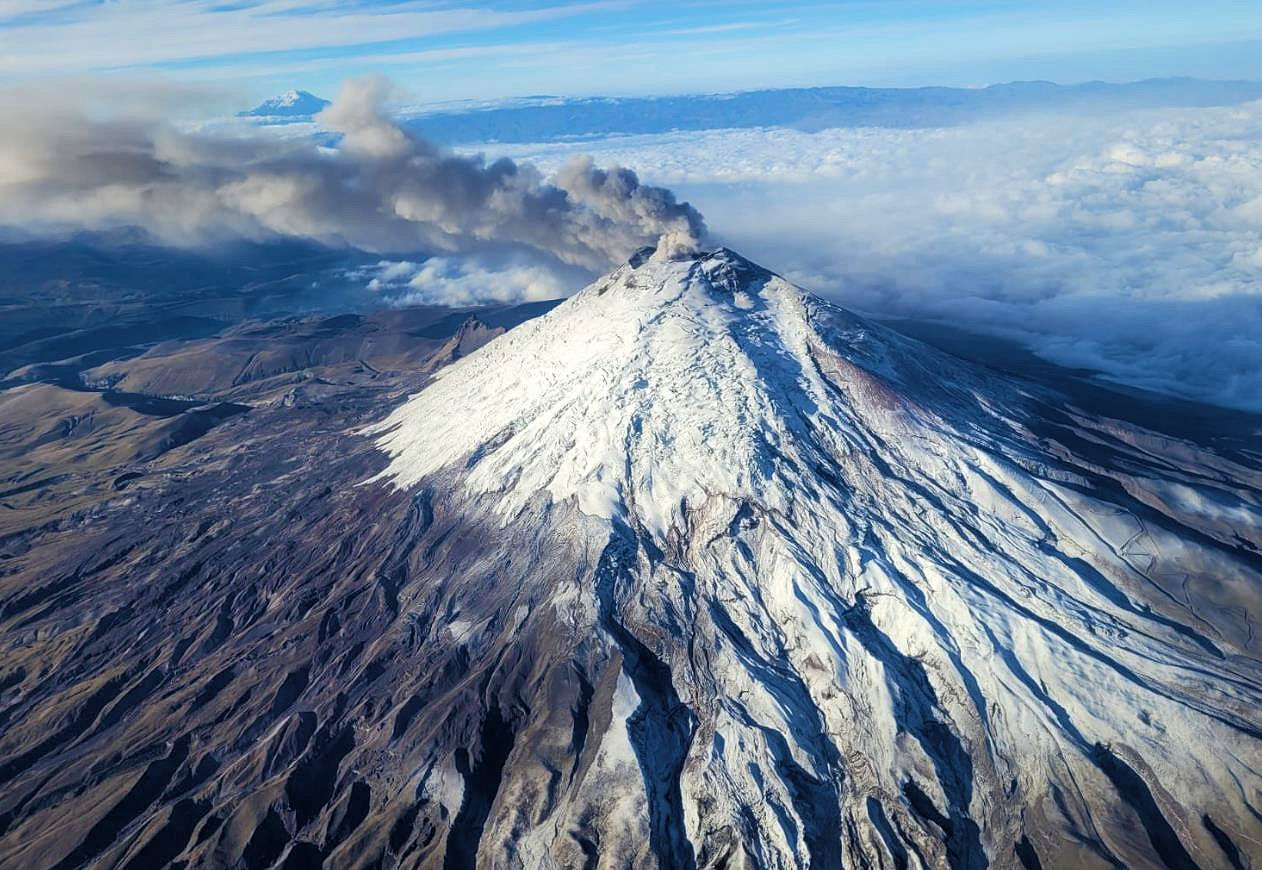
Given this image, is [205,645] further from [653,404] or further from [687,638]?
[653,404]

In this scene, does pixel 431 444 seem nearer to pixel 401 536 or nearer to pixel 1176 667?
pixel 401 536

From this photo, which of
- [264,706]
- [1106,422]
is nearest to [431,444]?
[264,706]

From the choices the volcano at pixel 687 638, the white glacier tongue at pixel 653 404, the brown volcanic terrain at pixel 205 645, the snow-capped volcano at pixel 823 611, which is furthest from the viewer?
the white glacier tongue at pixel 653 404

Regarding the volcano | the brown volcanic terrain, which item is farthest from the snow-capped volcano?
the brown volcanic terrain

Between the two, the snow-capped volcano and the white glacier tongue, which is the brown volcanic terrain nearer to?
the snow-capped volcano

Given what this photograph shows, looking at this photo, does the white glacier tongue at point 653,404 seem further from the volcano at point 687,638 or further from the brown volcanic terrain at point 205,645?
the brown volcanic terrain at point 205,645

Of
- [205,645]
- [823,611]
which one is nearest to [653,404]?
[823,611]

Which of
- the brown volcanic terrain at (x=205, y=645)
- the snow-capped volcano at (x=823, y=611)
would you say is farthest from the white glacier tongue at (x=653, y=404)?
the brown volcanic terrain at (x=205, y=645)
